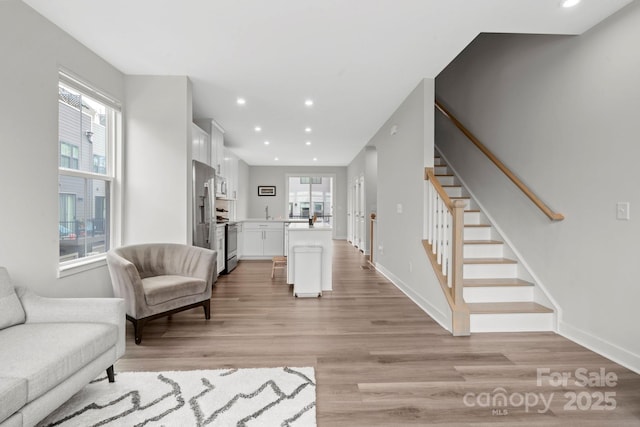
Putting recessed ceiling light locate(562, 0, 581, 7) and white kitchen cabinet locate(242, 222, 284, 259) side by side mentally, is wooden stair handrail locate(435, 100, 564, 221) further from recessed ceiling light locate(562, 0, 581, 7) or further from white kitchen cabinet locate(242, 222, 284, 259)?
white kitchen cabinet locate(242, 222, 284, 259)

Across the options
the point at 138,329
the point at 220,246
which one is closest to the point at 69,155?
the point at 138,329

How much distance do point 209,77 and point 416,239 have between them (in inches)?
122

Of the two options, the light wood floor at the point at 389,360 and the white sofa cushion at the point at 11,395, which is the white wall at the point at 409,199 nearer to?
the light wood floor at the point at 389,360

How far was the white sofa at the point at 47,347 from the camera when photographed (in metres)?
1.40

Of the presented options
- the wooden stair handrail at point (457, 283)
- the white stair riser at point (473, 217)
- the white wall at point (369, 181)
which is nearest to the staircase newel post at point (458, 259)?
the wooden stair handrail at point (457, 283)

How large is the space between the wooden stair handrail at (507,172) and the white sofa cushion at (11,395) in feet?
12.4

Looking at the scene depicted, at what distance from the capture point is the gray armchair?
271 cm

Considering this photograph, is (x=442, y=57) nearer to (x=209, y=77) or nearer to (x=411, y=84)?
(x=411, y=84)

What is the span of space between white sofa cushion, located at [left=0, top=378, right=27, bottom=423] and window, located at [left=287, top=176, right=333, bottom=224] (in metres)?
9.85

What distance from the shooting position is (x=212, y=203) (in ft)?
15.5

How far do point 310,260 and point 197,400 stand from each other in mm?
2506

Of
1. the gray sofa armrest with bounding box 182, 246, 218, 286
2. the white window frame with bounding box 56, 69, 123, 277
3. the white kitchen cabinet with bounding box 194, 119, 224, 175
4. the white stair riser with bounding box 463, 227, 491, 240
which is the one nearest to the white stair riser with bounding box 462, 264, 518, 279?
the white stair riser with bounding box 463, 227, 491, 240

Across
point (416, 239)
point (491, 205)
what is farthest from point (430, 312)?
point (491, 205)

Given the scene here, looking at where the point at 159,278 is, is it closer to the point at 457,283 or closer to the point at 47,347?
the point at 47,347
